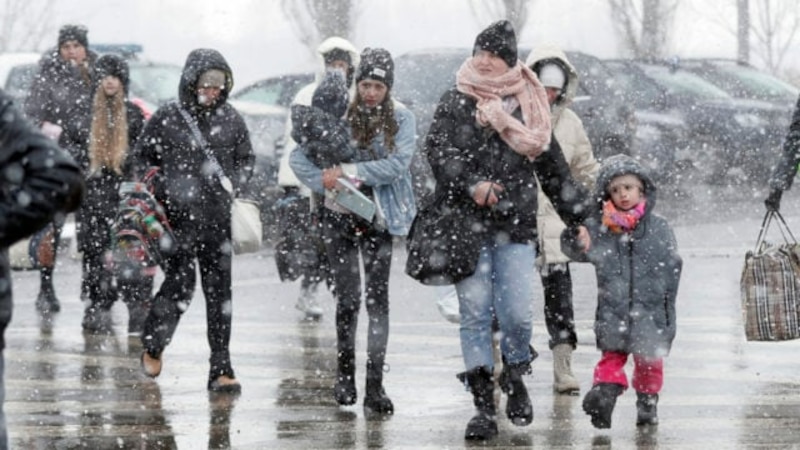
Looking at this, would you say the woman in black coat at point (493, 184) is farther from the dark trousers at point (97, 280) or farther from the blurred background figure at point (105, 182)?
the dark trousers at point (97, 280)

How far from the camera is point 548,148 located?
8.25m

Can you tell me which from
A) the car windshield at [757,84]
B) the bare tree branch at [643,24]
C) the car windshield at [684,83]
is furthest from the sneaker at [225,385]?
the bare tree branch at [643,24]

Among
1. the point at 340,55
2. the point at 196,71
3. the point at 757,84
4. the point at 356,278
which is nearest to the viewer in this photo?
the point at 356,278

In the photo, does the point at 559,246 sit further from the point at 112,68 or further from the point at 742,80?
the point at 742,80

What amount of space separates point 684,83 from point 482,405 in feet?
53.4

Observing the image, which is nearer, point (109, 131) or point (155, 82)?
point (109, 131)

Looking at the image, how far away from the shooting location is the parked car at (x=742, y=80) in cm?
2428

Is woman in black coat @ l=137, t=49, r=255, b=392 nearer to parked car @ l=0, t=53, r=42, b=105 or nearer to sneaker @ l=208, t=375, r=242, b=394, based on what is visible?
sneaker @ l=208, t=375, r=242, b=394

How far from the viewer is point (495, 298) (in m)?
8.30

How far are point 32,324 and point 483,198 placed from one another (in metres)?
4.99

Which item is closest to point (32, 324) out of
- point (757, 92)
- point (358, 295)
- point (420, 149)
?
point (358, 295)

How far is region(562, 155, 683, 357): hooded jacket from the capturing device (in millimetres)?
8195

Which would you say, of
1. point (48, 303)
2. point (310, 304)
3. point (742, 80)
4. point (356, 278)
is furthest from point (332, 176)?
point (742, 80)

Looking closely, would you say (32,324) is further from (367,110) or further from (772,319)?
(772,319)
